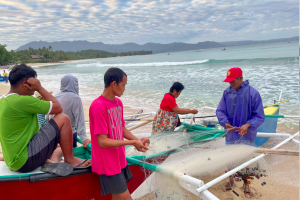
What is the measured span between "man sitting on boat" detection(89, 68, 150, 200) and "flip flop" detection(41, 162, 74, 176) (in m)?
0.36

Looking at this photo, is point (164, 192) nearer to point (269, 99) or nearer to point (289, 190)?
point (289, 190)

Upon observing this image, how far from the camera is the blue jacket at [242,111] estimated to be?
10.4 ft

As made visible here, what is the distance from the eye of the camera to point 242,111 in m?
3.25

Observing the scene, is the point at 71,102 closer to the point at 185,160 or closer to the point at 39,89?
the point at 39,89

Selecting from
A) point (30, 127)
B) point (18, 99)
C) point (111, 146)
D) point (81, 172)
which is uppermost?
point (18, 99)

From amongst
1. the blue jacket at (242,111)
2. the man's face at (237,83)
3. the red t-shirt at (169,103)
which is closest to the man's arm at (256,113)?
the blue jacket at (242,111)

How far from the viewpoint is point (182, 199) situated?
246 centimetres

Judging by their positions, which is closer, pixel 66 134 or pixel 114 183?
pixel 114 183

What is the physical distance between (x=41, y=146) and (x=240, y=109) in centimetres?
269

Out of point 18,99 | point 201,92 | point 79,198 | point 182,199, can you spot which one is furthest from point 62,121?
point 201,92

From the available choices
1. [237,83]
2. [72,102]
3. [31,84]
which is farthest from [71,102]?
[237,83]

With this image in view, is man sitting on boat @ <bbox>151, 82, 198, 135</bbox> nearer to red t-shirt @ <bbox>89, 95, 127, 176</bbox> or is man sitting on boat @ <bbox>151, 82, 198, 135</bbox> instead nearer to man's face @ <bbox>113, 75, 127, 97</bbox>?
red t-shirt @ <bbox>89, 95, 127, 176</bbox>

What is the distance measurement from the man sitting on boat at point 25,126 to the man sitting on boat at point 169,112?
191cm

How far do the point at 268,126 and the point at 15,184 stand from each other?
5431 mm
